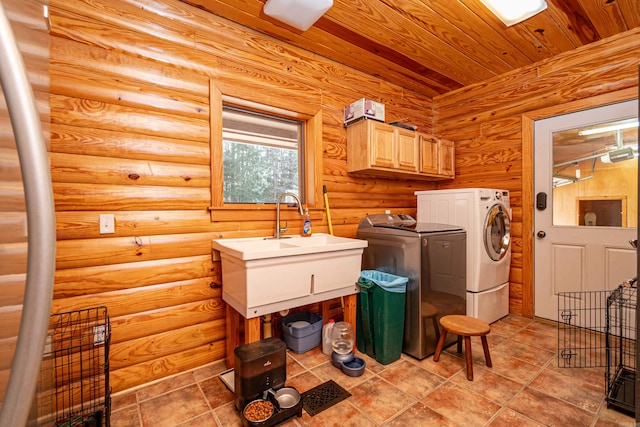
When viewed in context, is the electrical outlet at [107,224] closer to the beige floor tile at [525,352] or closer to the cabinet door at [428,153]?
the cabinet door at [428,153]

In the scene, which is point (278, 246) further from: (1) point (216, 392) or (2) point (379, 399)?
(2) point (379, 399)

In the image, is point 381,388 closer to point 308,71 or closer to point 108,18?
point 308,71

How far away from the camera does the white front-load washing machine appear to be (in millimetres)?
2771

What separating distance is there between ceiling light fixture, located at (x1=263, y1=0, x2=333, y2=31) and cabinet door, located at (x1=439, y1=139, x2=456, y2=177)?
6.60ft

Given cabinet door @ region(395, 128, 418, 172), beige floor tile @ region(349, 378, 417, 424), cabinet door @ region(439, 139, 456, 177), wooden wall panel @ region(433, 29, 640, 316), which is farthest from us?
cabinet door @ region(439, 139, 456, 177)

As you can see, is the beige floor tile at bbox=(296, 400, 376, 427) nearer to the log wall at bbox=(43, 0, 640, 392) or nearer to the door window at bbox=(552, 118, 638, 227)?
the log wall at bbox=(43, 0, 640, 392)

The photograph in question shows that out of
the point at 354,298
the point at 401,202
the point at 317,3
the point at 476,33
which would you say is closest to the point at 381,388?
the point at 354,298

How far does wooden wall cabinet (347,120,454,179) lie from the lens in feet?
9.26

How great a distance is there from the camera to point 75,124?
1.79m

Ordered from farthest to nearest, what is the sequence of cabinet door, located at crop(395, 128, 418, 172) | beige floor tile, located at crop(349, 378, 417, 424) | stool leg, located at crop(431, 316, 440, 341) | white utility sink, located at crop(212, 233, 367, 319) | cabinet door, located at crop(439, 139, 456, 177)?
cabinet door, located at crop(439, 139, 456, 177)
cabinet door, located at crop(395, 128, 418, 172)
stool leg, located at crop(431, 316, 440, 341)
white utility sink, located at crop(212, 233, 367, 319)
beige floor tile, located at crop(349, 378, 417, 424)

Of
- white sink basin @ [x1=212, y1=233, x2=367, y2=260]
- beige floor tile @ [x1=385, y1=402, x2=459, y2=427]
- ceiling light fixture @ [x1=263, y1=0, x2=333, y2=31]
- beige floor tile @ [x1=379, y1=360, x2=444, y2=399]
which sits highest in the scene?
ceiling light fixture @ [x1=263, y1=0, x2=333, y2=31]

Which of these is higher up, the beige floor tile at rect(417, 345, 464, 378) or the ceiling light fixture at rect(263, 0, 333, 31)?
the ceiling light fixture at rect(263, 0, 333, 31)

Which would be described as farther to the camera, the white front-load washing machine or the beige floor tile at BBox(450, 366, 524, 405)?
the white front-load washing machine

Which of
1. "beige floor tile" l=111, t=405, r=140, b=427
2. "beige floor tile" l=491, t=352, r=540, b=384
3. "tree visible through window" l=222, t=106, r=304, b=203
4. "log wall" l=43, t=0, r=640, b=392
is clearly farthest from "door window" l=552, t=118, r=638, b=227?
"beige floor tile" l=111, t=405, r=140, b=427
